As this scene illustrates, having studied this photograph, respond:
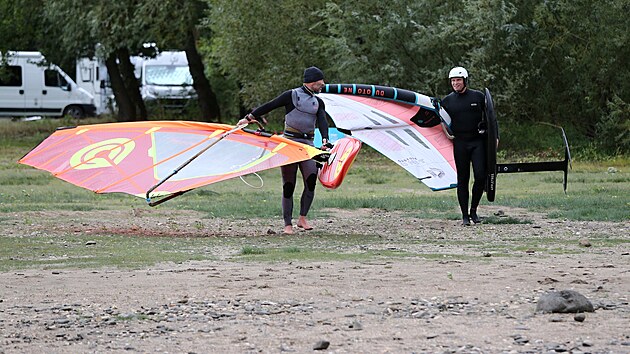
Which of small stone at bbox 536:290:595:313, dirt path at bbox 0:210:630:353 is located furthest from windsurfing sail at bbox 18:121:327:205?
small stone at bbox 536:290:595:313

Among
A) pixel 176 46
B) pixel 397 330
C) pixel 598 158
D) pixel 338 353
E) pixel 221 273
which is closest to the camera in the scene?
pixel 338 353

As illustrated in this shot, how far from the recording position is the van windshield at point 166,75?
165ft

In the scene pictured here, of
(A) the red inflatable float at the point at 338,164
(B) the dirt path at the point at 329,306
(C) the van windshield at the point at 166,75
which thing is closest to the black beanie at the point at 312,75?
(A) the red inflatable float at the point at 338,164

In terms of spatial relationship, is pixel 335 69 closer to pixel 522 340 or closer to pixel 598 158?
pixel 598 158

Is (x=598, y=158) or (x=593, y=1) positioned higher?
(x=593, y=1)

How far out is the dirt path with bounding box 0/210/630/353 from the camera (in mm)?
7301

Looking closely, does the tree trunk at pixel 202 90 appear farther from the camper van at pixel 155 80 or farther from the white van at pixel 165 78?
the white van at pixel 165 78

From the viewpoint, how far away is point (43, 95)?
54062mm

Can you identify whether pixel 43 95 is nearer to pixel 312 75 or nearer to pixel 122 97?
pixel 122 97

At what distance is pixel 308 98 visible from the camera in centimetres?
1341

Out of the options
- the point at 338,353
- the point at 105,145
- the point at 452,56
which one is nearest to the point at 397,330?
the point at 338,353

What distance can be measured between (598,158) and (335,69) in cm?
716

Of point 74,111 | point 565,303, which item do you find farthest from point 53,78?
point 565,303

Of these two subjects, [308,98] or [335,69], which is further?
[335,69]
